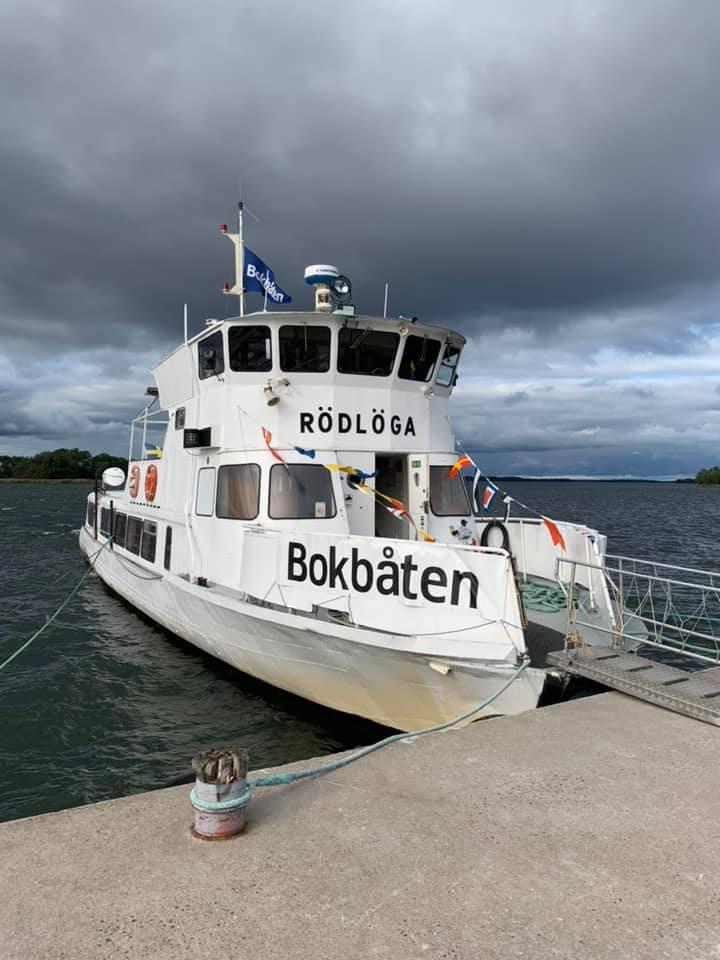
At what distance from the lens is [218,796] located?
353 cm

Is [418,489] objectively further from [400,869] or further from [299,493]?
[400,869]

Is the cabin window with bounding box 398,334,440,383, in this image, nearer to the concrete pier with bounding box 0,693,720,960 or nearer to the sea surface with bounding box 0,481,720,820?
the sea surface with bounding box 0,481,720,820

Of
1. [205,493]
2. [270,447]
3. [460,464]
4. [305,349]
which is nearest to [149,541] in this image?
[205,493]

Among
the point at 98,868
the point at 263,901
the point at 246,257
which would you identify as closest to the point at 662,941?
the point at 263,901

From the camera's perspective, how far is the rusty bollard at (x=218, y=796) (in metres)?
3.52

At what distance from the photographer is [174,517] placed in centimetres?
1171

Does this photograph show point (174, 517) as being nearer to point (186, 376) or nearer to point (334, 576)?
point (186, 376)

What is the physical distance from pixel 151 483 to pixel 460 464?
703 centimetres

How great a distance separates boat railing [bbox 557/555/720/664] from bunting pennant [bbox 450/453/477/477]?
2.13 meters

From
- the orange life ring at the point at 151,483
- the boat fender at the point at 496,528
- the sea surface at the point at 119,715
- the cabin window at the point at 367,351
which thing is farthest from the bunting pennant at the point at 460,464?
the orange life ring at the point at 151,483

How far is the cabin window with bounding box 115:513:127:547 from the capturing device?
48.6 ft

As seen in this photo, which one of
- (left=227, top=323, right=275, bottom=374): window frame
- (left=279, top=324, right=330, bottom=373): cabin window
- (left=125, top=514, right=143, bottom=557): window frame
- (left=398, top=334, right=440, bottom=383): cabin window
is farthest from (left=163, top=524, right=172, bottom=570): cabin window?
(left=398, top=334, right=440, bottom=383): cabin window

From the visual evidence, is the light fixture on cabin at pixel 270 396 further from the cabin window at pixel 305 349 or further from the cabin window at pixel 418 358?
the cabin window at pixel 418 358

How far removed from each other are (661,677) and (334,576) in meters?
3.60
